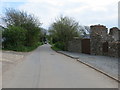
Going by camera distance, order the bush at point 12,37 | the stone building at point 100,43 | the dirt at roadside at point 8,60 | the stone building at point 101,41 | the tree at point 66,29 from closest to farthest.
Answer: the dirt at roadside at point 8,60
the stone building at point 100,43
the stone building at point 101,41
the bush at point 12,37
the tree at point 66,29

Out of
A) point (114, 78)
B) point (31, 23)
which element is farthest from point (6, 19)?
point (114, 78)

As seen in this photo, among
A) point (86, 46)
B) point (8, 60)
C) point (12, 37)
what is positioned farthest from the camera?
point (12, 37)

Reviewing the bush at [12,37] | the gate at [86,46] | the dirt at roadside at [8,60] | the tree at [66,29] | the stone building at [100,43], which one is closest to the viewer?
the dirt at roadside at [8,60]

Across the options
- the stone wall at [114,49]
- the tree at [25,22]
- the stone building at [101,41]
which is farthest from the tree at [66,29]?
the stone wall at [114,49]

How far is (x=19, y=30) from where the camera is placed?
3769 centimetres

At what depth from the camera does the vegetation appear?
37656 mm

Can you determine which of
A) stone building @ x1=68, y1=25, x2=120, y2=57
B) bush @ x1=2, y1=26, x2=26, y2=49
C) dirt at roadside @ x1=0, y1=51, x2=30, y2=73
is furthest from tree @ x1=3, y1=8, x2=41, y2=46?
dirt at roadside @ x1=0, y1=51, x2=30, y2=73

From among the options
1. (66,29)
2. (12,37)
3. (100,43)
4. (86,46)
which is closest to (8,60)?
(100,43)

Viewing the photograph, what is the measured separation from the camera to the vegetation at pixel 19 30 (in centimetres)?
3766

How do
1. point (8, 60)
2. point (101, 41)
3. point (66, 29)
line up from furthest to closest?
point (66, 29), point (101, 41), point (8, 60)

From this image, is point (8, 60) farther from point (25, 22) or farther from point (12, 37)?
A: point (25, 22)

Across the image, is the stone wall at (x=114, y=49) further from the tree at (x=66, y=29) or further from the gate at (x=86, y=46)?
the tree at (x=66, y=29)

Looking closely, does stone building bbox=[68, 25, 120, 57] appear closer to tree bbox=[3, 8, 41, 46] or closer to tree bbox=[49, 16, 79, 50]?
tree bbox=[49, 16, 79, 50]

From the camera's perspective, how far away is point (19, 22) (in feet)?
148
